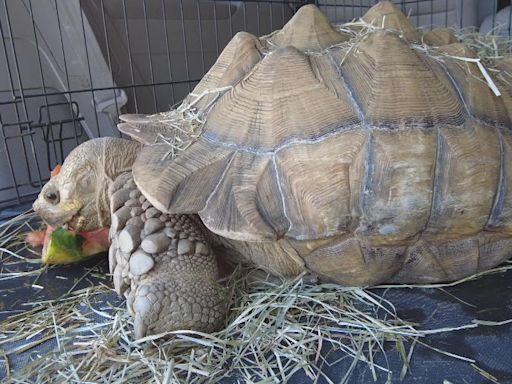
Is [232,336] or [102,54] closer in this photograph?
[232,336]

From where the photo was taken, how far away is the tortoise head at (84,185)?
6.12 feet

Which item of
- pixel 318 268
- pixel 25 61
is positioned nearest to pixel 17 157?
pixel 25 61

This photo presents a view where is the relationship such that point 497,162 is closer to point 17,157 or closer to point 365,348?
point 365,348

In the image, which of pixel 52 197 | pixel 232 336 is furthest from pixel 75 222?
pixel 232 336

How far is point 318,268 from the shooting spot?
1.53m

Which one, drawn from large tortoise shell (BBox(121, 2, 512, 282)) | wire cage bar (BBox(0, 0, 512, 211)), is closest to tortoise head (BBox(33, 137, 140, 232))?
large tortoise shell (BBox(121, 2, 512, 282))

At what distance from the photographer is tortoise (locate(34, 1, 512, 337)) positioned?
136 cm

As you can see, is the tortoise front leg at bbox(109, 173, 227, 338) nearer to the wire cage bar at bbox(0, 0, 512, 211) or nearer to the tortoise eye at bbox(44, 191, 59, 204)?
the tortoise eye at bbox(44, 191, 59, 204)

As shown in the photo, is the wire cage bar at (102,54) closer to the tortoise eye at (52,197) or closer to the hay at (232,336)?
the tortoise eye at (52,197)

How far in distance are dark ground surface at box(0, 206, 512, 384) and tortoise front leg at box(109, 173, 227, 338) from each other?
31 centimetres

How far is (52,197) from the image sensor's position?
1.89 meters

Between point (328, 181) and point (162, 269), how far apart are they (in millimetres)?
550

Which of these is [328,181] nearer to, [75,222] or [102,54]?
[75,222]

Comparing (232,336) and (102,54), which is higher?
(102,54)
